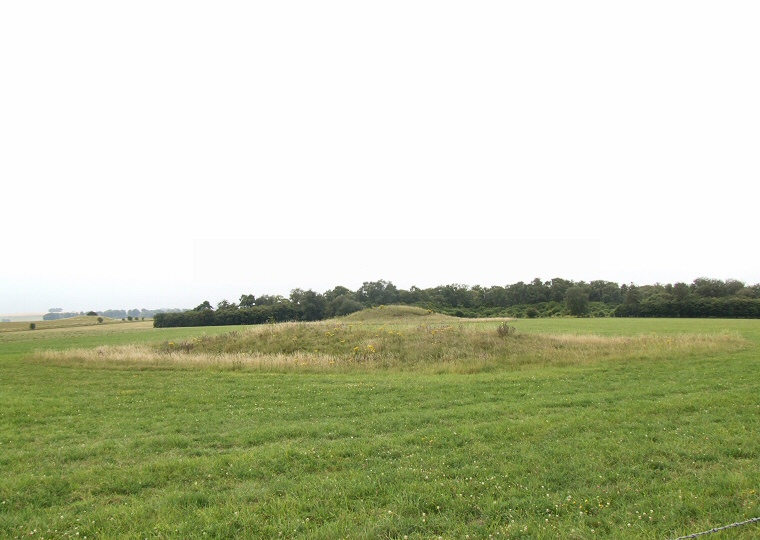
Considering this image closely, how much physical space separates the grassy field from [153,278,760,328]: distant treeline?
55246 mm

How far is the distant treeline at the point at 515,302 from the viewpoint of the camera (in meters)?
73.9

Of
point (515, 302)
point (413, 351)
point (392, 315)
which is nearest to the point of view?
point (413, 351)

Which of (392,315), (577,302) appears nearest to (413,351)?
(392,315)

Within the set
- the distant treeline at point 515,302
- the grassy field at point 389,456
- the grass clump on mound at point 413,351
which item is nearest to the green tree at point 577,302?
the distant treeline at point 515,302

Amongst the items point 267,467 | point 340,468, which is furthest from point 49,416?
point 340,468

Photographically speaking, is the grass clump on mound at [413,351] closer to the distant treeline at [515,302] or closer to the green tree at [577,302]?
the distant treeline at [515,302]

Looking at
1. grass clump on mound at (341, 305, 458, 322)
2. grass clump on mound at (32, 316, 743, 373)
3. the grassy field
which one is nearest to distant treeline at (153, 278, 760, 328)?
grass clump on mound at (341, 305, 458, 322)

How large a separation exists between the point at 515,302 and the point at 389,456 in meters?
108

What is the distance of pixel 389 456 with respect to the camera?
7.80 m

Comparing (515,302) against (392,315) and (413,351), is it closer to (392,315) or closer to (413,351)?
(392,315)

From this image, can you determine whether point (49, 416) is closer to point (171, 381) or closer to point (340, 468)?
point (171, 381)

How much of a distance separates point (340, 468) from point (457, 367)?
45.0 feet

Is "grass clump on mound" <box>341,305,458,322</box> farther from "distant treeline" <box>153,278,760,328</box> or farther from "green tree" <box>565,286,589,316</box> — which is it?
"green tree" <box>565,286,589,316</box>

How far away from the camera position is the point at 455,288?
115062mm
